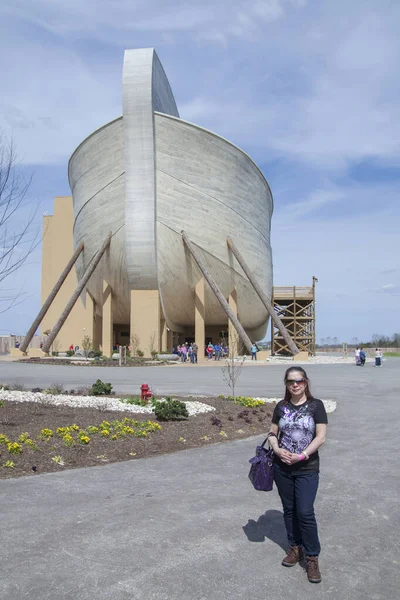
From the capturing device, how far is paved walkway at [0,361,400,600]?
119 inches

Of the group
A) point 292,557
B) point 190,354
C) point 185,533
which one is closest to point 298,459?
point 292,557

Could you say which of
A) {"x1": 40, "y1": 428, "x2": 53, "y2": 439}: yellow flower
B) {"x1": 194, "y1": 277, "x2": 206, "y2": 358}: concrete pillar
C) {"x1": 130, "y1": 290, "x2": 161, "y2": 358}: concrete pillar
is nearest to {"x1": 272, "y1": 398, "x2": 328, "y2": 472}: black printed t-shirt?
{"x1": 40, "y1": 428, "x2": 53, "y2": 439}: yellow flower

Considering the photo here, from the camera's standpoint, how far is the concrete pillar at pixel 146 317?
30.8 meters

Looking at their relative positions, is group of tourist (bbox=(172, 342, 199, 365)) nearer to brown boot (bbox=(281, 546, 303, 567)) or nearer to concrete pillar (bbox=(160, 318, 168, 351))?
concrete pillar (bbox=(160, 318, 168, 351))

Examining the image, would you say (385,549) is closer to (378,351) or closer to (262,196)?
(378,351)

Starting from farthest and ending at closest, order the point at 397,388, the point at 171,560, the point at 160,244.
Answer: the point at 160,244 → the point at 397,388 → the point at 171,560

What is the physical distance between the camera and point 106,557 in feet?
11.1

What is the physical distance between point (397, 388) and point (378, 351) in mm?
13168

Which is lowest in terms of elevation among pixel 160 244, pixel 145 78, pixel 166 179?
pixel 160 244

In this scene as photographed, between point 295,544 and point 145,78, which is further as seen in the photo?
point 145,78

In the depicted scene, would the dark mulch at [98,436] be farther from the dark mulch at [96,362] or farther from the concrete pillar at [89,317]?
the concrete pillar at [89,317]

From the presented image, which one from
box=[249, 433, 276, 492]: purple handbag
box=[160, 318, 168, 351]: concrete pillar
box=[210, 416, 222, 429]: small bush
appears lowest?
box=[210, 416, 222, 429]: small bush

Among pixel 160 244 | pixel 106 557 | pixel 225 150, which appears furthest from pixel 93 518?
pixel 225 150

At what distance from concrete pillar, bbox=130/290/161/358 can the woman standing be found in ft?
89.6
